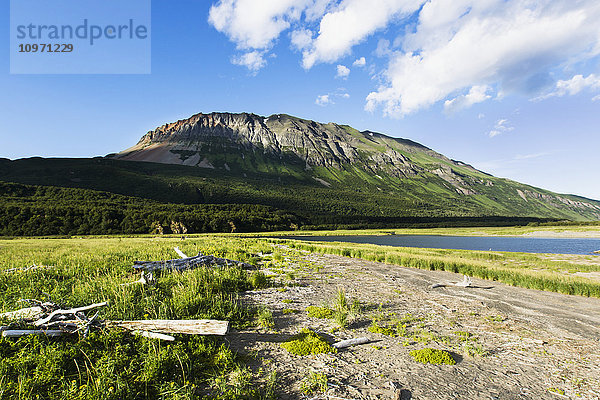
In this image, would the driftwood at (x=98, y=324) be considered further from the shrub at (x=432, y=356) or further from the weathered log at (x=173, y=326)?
the shrub at (x=432, y=356)

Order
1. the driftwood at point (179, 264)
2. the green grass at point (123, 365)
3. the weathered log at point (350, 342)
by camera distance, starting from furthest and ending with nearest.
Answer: the driftwood at point (179, 264) < the weathered log at point (350, 342) < the green grass at point (123, 365)

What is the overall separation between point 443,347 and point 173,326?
32.8 ft

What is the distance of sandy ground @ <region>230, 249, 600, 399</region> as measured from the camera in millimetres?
7617

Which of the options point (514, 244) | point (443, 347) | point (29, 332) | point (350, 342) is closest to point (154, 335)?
point (29, 332)

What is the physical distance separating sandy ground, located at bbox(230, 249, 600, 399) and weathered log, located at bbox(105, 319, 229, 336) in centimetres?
128

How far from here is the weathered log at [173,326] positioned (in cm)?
866

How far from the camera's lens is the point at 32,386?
6035 mm

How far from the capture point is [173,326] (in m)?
8.70

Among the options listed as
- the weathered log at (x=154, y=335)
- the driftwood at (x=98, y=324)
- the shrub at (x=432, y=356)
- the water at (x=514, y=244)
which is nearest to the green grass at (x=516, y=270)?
the shrub at (x=432, y=356)

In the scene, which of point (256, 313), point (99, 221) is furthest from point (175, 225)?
point (256, 313)

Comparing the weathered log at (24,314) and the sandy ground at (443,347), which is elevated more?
the weathered log at (24,314)

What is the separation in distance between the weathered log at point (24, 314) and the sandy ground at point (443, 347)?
20.9ft

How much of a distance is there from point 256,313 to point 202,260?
40.1 ft

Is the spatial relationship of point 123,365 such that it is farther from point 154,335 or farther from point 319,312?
point 319,312
